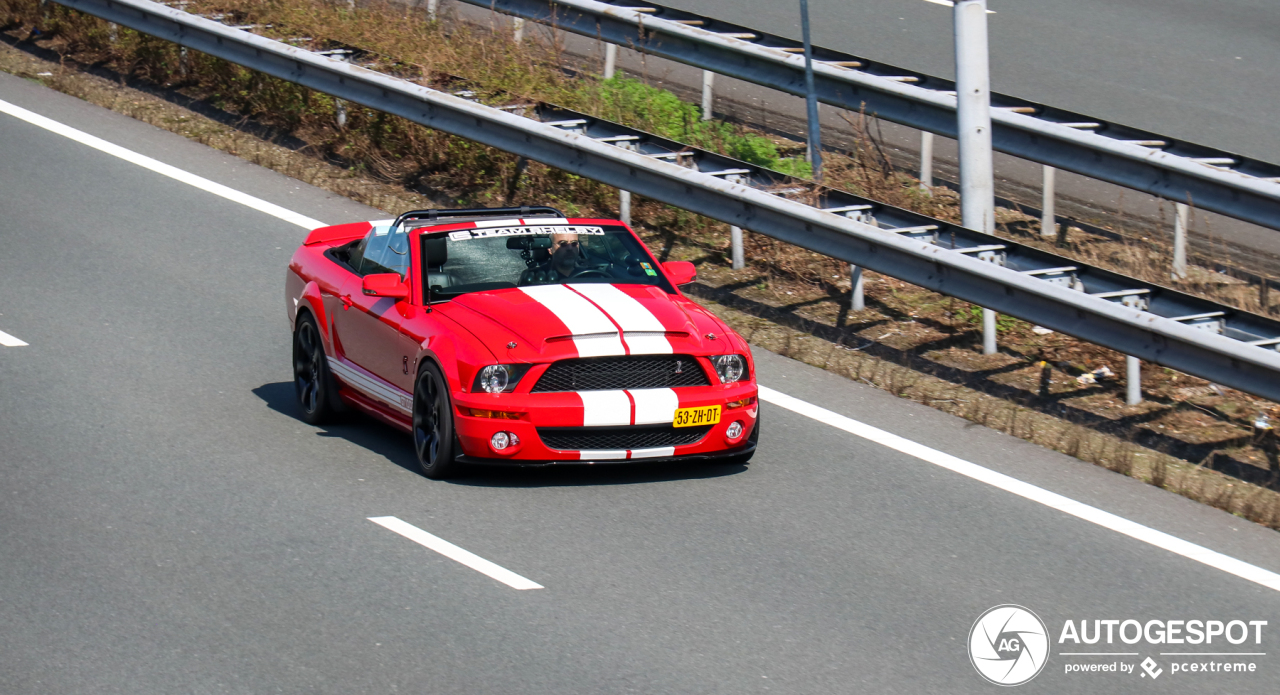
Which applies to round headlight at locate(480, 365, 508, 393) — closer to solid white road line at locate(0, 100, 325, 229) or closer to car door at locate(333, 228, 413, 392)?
car door at locate(333, 228, 413, 392)

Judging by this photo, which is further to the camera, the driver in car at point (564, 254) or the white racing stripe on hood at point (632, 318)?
the driver in car at point (564, 254)

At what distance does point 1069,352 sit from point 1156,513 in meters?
2.87

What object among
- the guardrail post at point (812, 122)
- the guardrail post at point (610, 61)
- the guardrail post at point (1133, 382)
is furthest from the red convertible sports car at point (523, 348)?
the guardrail post at point (610, 61)

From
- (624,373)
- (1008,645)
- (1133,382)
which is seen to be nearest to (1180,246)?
(1133,382)

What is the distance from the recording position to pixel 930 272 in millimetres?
10562

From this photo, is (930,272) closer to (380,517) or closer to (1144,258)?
(1144,258)

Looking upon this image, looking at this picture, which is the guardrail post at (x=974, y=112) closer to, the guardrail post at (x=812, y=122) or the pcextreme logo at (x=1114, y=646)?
the guardrail post at (x=812, y=122)

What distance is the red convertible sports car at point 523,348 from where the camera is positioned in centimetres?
847

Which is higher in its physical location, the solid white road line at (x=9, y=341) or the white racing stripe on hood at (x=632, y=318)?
the white racing stripe on hood at (x=632, y=318)

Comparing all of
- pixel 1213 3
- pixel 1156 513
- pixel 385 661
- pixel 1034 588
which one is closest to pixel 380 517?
pixel 385 661

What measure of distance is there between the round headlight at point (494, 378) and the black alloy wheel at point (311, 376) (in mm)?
1780

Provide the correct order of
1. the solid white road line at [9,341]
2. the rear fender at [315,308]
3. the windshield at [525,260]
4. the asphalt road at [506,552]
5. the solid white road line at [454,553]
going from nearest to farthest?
the asphalt road at [506,552] < the solid white road line at [454,553] < the windshield at [525,260] < the rear fender at [315,308] < the solid white road line at [9,341]

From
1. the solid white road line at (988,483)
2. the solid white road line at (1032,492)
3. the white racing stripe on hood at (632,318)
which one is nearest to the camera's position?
the solid white road line at (988,483)

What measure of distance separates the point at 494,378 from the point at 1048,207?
6.67 metres
